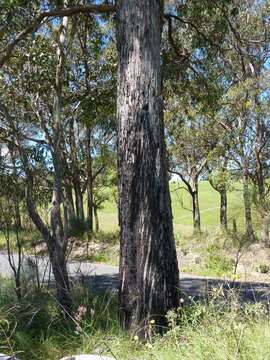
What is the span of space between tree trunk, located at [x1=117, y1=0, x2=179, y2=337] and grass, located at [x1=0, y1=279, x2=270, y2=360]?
12.1 inches

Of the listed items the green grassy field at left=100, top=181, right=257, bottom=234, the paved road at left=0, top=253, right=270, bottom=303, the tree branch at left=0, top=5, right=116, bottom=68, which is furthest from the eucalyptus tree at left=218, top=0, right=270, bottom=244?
the green grassy field at left=100, top=181, right=257, bottom=234

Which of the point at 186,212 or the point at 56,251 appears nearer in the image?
the point at 56,251

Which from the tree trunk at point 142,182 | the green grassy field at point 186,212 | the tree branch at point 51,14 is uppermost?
the tree branch at point 51,14

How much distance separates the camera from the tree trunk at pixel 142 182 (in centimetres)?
396

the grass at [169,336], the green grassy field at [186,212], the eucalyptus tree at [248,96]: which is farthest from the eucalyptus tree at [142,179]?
the green grassy field at [186,212]

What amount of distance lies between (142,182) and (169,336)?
1647mm

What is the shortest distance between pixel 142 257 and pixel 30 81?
3955 mm

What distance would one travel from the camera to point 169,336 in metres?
3.06

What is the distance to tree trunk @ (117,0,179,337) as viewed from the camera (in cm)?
396

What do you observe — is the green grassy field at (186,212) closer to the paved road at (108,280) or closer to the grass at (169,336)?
the paved road at (108,280)

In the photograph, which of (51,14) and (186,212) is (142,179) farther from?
(186,212)

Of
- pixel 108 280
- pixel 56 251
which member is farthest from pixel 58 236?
pixel 108 280

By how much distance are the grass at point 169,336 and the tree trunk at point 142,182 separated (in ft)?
1.00

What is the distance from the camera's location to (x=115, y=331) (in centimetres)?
376
